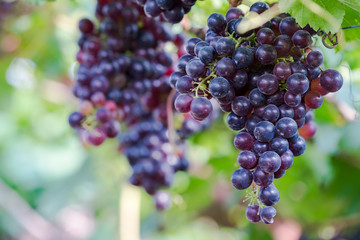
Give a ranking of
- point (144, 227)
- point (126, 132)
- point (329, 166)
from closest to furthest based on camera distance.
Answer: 1. point (126, 132)
2. point (329, 166)
3. point (144, 227)

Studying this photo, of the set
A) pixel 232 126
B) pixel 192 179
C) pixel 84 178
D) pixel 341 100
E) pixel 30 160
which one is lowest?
pixel 30 160

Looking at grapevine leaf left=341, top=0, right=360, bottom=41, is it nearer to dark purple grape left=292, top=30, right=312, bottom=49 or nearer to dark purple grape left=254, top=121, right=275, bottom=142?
→ dark purple grape left=292, top=30, right=312, bottom=49

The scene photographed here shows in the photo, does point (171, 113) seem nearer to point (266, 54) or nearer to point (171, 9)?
point (171, 9)

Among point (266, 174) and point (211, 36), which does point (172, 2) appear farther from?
point (266, 174)

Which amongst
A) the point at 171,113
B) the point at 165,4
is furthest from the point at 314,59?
the point at 171,113

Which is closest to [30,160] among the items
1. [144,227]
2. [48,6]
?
[144,227]

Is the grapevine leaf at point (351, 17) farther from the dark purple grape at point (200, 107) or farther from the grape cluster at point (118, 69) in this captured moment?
the grape cluster at point (118, 69)
